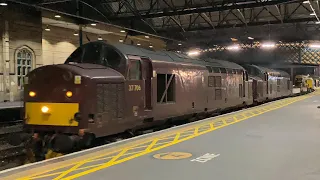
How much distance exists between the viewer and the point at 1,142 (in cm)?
1125

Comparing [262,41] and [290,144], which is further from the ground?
[262,41]

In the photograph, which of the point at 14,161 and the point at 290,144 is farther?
the point at 14,161

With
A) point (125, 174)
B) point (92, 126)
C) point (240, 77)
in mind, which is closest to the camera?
point (125, 174)

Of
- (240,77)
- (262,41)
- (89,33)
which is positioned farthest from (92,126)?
(262,41)

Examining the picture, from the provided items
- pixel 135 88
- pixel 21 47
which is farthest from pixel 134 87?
pixel 21 47

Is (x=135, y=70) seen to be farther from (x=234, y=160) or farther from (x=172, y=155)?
(x=234, y=160)

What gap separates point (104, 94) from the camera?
8.36 m

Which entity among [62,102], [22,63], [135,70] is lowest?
[62,102]

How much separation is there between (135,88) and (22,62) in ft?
50.8

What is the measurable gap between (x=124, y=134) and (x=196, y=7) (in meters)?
14.0

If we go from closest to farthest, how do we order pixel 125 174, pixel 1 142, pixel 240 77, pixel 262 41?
pixel 125 174 < pixel 1 142 < pixel 240 77 < pixel 262 41

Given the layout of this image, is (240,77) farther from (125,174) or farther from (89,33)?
(125,174)

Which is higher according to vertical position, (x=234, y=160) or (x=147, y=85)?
(x=147, y=85)

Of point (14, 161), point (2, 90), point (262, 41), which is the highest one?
point (262, 41)
